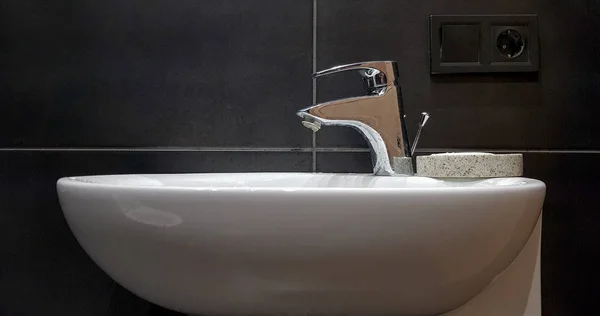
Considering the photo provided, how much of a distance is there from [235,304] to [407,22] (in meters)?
0.57

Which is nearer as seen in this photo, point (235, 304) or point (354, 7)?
point (235, 304)

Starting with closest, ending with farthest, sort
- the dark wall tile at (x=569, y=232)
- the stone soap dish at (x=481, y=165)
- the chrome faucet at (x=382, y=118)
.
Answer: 1. the stone soap dish at (x=481, y=165)
2. the chrome faucet at (x=382, y=118)
3. the dark wall tile at (x=569, y=232)

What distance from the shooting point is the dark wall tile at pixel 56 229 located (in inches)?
33.8

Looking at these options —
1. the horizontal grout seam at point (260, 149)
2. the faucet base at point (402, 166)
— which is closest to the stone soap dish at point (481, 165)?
the faucet base at point (402, 166)

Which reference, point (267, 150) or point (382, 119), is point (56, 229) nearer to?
point (267, 150)

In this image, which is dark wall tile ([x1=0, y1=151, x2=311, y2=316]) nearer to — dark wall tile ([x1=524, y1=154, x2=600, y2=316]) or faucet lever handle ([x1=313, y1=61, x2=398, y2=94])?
faucet lever handle ([x1=313, y1=61, x2=398, y2=94])

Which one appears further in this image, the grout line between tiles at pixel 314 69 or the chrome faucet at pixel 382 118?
the grout line between tiles at pixel 314 69

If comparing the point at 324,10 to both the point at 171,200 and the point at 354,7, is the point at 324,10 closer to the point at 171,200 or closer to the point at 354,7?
the point at 354,7

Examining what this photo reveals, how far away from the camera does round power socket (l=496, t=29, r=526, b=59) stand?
2.78 feet

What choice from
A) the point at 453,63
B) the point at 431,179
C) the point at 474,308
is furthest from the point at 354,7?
the point at 474,308

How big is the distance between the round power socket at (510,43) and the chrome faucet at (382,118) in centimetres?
20

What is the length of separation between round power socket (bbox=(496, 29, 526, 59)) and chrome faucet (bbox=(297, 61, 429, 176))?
204mm

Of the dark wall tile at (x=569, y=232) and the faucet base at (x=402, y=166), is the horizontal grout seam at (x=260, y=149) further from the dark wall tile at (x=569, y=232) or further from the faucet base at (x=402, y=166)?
the faucet base at (x=402, y=166)

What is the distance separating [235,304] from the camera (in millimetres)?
473
